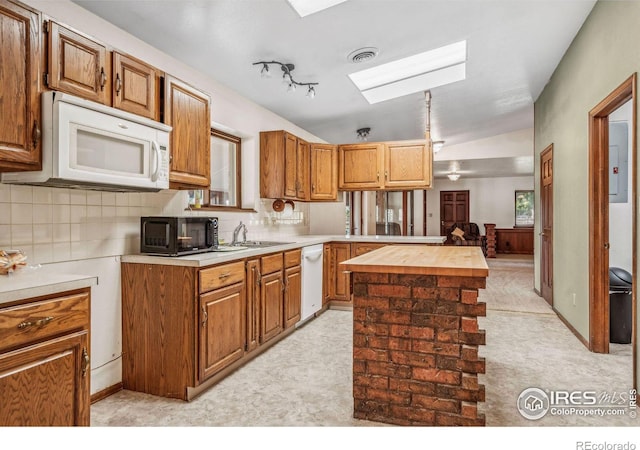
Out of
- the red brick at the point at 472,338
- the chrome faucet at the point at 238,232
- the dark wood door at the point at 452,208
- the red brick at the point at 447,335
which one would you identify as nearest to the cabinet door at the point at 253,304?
the chrome faucet at the point at 238,232

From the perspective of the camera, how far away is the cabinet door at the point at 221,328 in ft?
7.64

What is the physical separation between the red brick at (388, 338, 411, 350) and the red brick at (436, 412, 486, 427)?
0.35 meters

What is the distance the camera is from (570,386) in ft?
8.02

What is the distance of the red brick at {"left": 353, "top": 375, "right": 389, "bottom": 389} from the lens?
1976 millimetres

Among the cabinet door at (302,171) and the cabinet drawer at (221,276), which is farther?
the cabinet door at (302,171)

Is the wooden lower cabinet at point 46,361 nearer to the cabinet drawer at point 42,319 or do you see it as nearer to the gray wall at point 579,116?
the cabinet drawer at point 42,319

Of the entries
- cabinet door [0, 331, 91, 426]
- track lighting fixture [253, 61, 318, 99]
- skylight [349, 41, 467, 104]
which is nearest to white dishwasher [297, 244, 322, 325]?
track lighting fixture [253, 61, 318, 99]

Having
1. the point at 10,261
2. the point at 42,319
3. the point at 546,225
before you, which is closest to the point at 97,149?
the point at 10,261

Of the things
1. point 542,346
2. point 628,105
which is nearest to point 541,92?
point 628,105

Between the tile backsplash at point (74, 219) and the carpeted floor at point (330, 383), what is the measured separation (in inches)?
36.3

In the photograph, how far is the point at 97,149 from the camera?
191 centimetres

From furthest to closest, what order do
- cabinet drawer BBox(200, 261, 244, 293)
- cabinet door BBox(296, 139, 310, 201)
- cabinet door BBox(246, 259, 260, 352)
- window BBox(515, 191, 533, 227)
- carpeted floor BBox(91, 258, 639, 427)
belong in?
window BBox(515, 191, 533, 227) → cabinet door BBox(296, 139, 310, 201) → cabinet door BBox(246, 259, 260, 352) → cabinet drawer BBox(200, 261, 244, 293) → carpeted floor BBox(91, 258, 639, 427)

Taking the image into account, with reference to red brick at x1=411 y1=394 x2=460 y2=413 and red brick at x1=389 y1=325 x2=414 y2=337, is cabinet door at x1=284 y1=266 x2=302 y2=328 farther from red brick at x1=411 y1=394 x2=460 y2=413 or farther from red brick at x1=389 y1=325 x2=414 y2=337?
red brick at x1=411 y1=394 x2=460 y2=413

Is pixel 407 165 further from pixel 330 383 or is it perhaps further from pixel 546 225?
pixel 330 383
